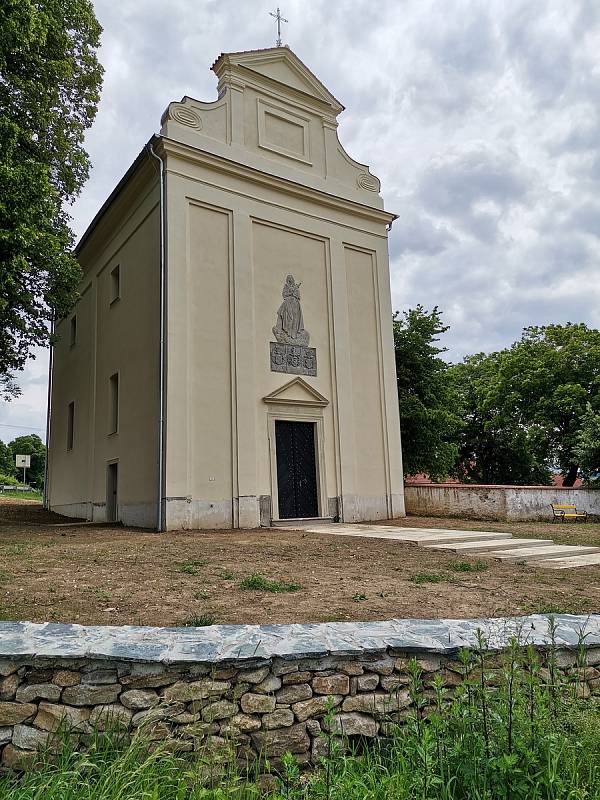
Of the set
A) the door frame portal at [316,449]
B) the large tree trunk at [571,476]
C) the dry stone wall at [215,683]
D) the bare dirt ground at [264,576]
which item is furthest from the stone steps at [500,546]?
the large tree trunk at [571,476]

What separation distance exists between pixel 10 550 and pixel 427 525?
362 inches

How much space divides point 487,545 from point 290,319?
8254 millimetres

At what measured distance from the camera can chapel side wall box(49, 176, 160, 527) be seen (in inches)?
566

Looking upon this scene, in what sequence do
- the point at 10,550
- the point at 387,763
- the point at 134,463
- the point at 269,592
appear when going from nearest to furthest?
1. the point at 387,763
2. the point at 269,592
3. the point at 10,550
4. the point at 134,463

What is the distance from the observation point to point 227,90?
1582cm

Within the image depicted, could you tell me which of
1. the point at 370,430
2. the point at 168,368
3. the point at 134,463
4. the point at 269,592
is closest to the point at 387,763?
the point at 269,592

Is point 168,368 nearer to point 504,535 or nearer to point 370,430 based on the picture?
point 370,430

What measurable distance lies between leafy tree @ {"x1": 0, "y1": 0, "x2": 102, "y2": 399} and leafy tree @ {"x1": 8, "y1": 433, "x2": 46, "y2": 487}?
59435 mm

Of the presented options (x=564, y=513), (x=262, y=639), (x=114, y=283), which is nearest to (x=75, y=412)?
(x=114, y=283)

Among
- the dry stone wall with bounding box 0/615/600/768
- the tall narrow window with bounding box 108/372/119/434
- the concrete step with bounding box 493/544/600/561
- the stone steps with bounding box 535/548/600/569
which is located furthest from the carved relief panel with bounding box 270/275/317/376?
the dry stone wall with bounding box 0/615/600/768

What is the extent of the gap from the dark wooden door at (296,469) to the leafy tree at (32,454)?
205 ft

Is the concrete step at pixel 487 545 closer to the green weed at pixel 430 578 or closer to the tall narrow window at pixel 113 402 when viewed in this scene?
the green weed at pixel 430 578

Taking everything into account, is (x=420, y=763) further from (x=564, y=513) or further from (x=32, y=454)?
(x=32, y=454)

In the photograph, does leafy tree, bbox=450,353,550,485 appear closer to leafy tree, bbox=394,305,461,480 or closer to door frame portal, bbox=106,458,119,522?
leafy tree, bbox=394,305,461,480
